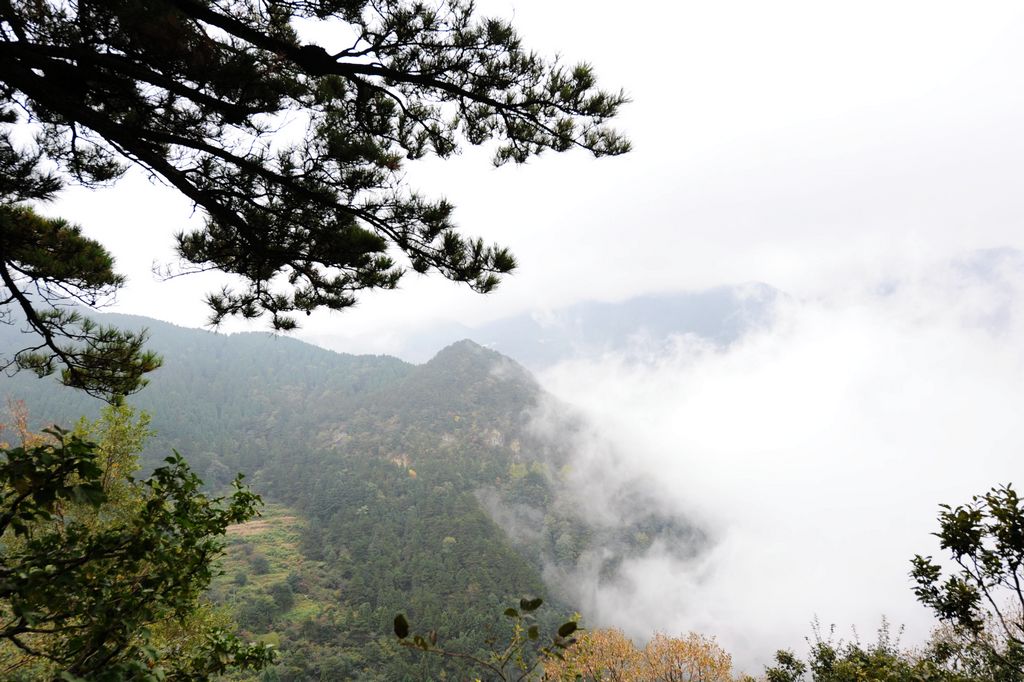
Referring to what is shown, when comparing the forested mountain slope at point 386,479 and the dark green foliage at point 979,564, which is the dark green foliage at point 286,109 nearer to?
the dark green foliage at point 979,564

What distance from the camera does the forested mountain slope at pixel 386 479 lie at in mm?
49188

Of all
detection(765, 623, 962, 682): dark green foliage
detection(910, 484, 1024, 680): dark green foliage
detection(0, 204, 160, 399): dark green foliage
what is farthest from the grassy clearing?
detection(910, 484, 1024, 680): dark green foliage

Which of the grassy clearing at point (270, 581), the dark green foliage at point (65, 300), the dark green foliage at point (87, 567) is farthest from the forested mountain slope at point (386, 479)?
the dark green foliage at point (87, 567)

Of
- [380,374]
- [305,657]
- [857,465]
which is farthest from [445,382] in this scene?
[857,465]

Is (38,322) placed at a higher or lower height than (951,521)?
higher

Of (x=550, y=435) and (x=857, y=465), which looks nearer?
(x=550, y=435)

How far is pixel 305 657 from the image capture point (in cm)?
4116

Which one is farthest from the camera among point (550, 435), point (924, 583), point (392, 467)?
point (550, 435)

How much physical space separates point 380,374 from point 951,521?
466 feet

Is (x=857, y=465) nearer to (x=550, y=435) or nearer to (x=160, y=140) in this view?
(x=550, y=435)

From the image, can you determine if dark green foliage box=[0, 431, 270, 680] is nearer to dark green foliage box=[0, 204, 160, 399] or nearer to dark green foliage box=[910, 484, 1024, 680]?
dark green foliage box=[0, 204, 160, 399]

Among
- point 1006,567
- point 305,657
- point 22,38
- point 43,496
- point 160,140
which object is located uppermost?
point 22,38

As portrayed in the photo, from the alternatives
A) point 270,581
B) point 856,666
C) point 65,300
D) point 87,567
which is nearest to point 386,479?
point 270,581

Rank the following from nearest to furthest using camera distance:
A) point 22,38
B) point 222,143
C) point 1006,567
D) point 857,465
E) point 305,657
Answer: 1. point 22,38
2. point 1006,567
3. point 222,143
4. point 305,657
5. point 857,465
